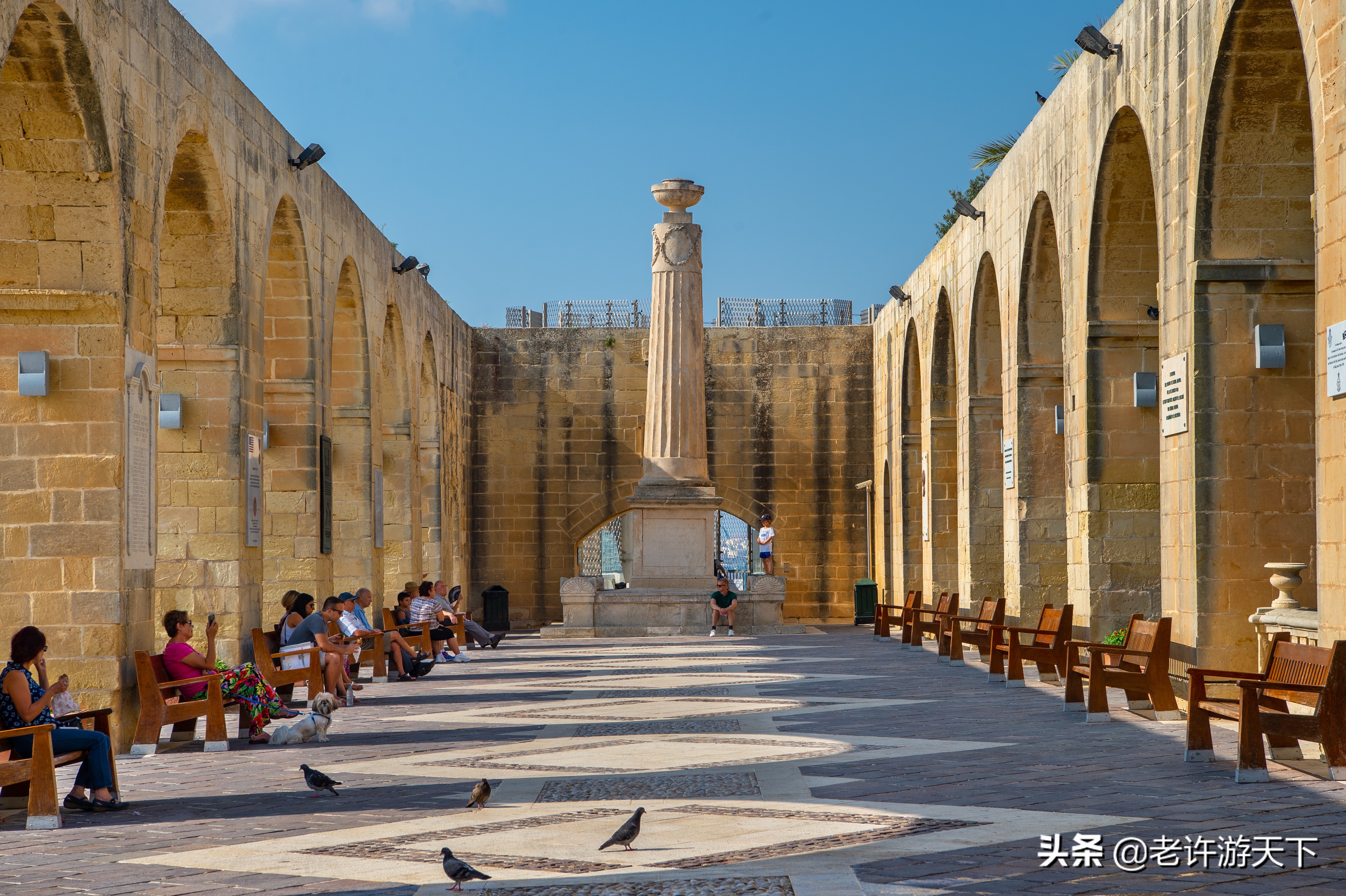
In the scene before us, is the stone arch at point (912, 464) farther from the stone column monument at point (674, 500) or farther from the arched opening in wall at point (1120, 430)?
the arched opening in wall at point (1120, 430)

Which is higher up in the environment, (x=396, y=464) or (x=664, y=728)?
(x=396, y=464)

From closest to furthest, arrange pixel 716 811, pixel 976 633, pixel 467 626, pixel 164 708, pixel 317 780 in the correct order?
pixel 716 811 → pixel 317 780 → pixel 164 708 → pixel 976 633 → pixel 467 626

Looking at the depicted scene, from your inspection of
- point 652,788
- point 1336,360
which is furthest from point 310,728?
point 1336,360

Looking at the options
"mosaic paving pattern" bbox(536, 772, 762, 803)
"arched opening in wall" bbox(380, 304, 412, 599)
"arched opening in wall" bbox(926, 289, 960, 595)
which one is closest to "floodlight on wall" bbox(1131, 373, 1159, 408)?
"mosaic paving pattern" bbox(536, 772, 762, 803)

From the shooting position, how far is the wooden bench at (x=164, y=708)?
8.50m

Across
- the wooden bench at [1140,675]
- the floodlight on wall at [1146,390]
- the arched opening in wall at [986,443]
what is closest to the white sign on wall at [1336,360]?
the wooden bench at [1140,675]

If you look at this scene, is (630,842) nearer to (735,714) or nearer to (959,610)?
(735,714)

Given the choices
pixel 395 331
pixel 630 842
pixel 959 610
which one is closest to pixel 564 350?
pixel 395 331

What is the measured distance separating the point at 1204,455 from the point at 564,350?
17.7 meters

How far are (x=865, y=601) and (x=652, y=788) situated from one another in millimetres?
17582

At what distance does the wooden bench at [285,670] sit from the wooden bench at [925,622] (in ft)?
24.3

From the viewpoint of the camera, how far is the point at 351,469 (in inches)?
675

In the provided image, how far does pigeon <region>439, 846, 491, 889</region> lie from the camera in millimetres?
4523

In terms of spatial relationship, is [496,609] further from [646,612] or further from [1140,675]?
[1140,675]
